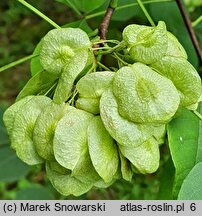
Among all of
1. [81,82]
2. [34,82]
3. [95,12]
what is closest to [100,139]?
[81,82]

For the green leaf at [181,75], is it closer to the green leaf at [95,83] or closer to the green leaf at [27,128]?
the green leaf at [95,83]

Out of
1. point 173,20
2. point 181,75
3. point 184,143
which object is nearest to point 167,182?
point 184,143

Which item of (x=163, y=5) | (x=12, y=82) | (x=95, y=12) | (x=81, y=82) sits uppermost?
(x=81, y=82)

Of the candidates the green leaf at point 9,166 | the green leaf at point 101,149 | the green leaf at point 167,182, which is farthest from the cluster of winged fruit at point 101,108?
the green leaf at point 9,166

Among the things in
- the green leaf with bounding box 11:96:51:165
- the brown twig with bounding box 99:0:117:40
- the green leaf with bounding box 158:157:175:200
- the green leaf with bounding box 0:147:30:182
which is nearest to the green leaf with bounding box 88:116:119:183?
the green leaf with bounding box 11:96:51:165

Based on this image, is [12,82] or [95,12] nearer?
[95,12]

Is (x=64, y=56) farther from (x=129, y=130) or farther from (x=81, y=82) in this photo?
(x=129, y=130)

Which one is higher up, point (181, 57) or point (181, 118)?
point (181, 57)
